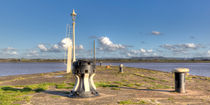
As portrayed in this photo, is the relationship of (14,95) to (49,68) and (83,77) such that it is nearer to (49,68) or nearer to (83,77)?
(83,77)

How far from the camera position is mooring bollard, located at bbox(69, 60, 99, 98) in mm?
10188

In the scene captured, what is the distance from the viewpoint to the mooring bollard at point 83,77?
1019cm

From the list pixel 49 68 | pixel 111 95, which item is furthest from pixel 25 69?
pixel 111 95

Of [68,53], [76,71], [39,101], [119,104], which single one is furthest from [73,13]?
[119,104]

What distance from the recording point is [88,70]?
10273 mm

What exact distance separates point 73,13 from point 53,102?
9.77 metres

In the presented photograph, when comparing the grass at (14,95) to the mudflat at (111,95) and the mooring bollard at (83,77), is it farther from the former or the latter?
the mooring bollard at (83,77)

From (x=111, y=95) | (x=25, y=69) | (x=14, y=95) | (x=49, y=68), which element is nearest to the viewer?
(x=14, y=95)

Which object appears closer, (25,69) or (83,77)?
(83,77)

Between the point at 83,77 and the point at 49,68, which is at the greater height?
the point at 83,77

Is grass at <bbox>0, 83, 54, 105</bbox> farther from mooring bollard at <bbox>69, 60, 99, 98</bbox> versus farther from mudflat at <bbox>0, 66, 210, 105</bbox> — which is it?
mooring bollard at <bbox>69, 60, 99, 98</bbox>

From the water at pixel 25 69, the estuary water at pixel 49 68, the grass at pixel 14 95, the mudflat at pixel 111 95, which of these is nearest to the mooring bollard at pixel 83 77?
the mudflat at pixel 111 95

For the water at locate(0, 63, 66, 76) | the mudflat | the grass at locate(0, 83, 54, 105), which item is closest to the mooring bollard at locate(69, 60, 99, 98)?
the mudflat

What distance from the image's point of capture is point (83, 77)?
1034cm
